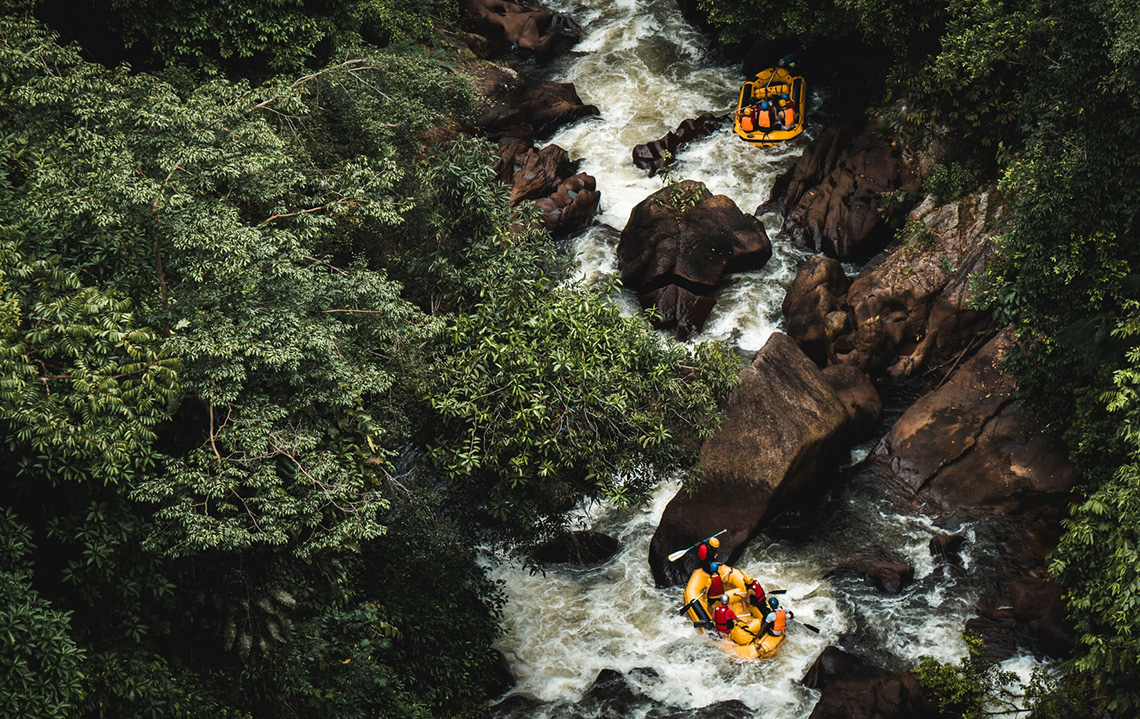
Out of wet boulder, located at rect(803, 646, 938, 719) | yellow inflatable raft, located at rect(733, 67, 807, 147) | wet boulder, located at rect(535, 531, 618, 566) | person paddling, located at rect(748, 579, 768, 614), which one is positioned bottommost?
wet boulder, located at rect(535, 531, 618, 566)

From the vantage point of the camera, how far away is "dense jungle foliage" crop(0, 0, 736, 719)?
30.7ft

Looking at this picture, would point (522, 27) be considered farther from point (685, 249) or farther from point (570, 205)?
point (685, 249)

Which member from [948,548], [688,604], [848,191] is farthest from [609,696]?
[848,191]

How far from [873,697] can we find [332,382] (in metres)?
8.43

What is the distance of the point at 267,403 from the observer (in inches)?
423

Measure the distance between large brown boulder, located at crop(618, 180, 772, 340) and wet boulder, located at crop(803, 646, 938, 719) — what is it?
355 inches

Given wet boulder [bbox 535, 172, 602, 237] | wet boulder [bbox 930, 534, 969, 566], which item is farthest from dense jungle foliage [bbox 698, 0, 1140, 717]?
wet boulder [bbox 535, 172, 602, 237]

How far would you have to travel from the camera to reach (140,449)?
30.7 feet

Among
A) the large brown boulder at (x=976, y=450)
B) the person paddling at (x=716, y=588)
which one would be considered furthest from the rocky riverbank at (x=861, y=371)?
the person paddling at (x=716, y=588)

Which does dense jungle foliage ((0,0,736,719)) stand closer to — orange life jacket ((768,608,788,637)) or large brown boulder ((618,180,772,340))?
orange life jacket ((768,608,788,637))

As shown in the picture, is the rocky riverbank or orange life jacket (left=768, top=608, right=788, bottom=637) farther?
the rocky riverbank

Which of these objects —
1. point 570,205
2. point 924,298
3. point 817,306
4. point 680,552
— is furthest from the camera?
point 570,205

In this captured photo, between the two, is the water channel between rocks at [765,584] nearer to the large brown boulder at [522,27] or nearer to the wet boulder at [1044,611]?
the wet boulder at [1044,611]

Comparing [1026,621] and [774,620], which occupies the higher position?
[1026,621]
